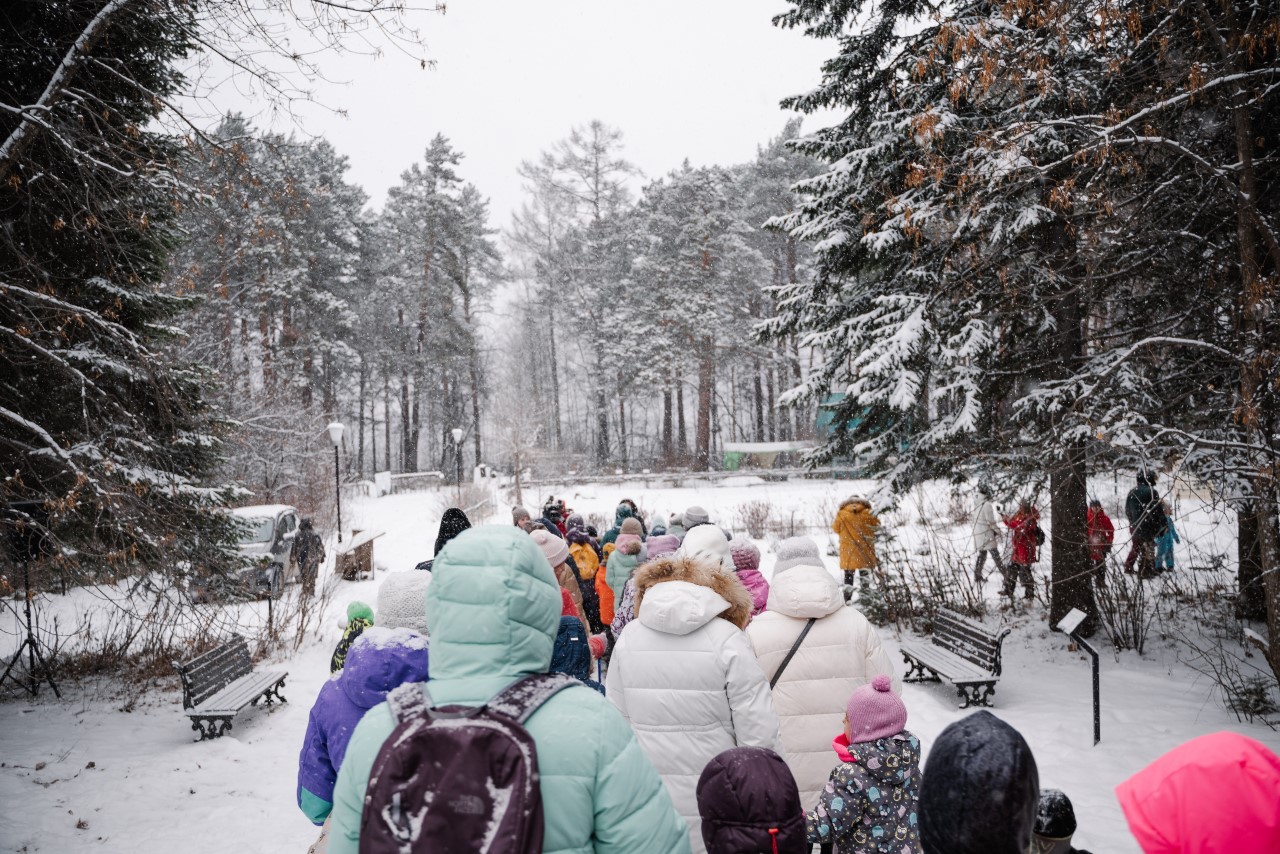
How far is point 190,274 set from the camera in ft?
24.0

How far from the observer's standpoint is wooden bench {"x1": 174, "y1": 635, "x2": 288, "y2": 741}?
23.3 feet

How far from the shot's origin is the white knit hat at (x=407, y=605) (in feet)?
10.6

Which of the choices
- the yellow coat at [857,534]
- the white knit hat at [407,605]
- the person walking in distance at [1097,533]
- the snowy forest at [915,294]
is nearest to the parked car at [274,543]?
the snowy forest at [915,294]

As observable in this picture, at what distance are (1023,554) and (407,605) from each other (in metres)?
9.23

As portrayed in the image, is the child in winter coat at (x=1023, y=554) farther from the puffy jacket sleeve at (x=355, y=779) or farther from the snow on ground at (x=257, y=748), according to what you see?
the puffy jacket sleeve at (x=355, y=779)

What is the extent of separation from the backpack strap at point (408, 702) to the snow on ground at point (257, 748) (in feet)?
14.6

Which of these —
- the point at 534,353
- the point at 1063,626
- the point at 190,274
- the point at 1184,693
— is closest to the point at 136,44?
the point at 190,274

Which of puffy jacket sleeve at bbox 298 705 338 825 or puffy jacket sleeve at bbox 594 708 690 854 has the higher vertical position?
puffy jacket sleeve at bbox 594 708 690 854

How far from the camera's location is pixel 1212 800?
5.41ft

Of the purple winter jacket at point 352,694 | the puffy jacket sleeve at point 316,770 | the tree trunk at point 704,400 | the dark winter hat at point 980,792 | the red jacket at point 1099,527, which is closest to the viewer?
the dark winter hat at point 980,792

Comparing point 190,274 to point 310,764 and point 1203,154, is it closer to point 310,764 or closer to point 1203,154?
point 310,764

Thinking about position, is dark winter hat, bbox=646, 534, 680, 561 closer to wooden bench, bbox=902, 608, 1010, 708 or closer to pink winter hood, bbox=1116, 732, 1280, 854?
wooden bench, bbox=902, 608, 1010, 708

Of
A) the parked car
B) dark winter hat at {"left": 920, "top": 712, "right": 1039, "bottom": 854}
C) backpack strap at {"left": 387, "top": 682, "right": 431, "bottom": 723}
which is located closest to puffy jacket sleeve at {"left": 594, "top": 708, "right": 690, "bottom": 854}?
backpack strap at {"left": 387, "top": 682, "right": 431, "bottom": 723}

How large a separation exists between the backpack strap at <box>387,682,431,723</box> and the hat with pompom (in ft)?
5.77
